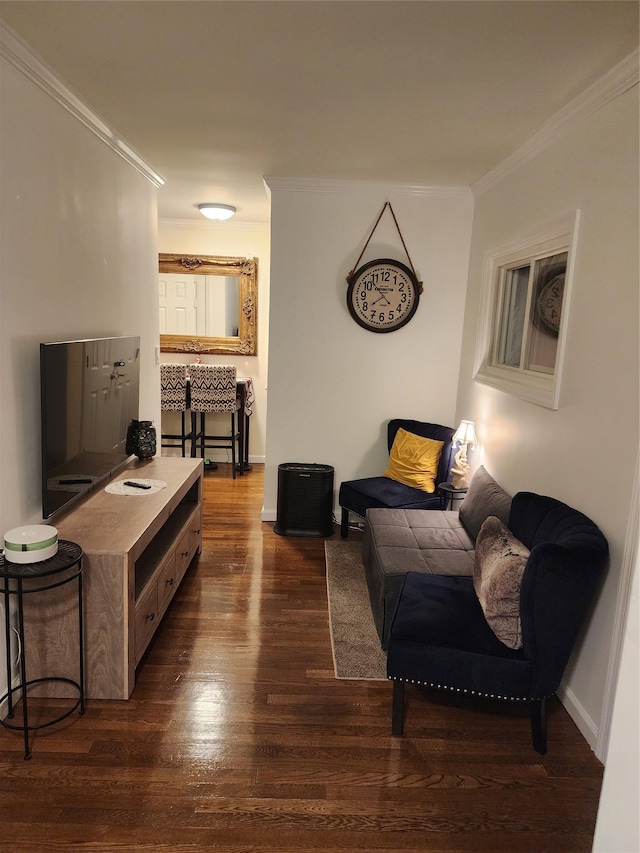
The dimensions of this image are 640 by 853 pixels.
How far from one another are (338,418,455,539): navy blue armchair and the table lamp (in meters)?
0.22

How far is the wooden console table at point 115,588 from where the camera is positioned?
7.78 ft

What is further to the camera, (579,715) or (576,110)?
(576,110)

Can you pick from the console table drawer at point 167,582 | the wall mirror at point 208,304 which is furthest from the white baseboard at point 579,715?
the wall mirror at point 208,304

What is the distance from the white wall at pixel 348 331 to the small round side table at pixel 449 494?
0.77m

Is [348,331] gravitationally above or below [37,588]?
above

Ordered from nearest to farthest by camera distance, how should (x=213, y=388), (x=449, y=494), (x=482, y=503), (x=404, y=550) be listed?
(x=404, y=550), (x=482, y=503), (x=449, y=494), (x=213, y=388)

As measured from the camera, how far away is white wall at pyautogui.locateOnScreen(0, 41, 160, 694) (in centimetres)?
224

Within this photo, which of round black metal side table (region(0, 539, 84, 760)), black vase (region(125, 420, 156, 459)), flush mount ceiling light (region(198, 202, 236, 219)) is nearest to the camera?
round black metal side table (region(0, 539, 84, 760))

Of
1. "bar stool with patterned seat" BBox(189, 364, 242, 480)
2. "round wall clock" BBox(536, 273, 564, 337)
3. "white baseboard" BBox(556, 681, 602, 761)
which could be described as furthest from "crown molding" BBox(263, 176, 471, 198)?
"white baseboard" BBox(556, 681, 602, 761)

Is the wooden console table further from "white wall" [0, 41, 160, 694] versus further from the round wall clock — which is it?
the round wall clock

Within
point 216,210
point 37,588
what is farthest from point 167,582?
point 216,210

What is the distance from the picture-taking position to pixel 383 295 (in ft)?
14.5

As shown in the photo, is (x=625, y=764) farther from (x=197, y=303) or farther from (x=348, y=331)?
(x=197, y=303)

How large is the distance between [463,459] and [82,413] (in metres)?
2.36
